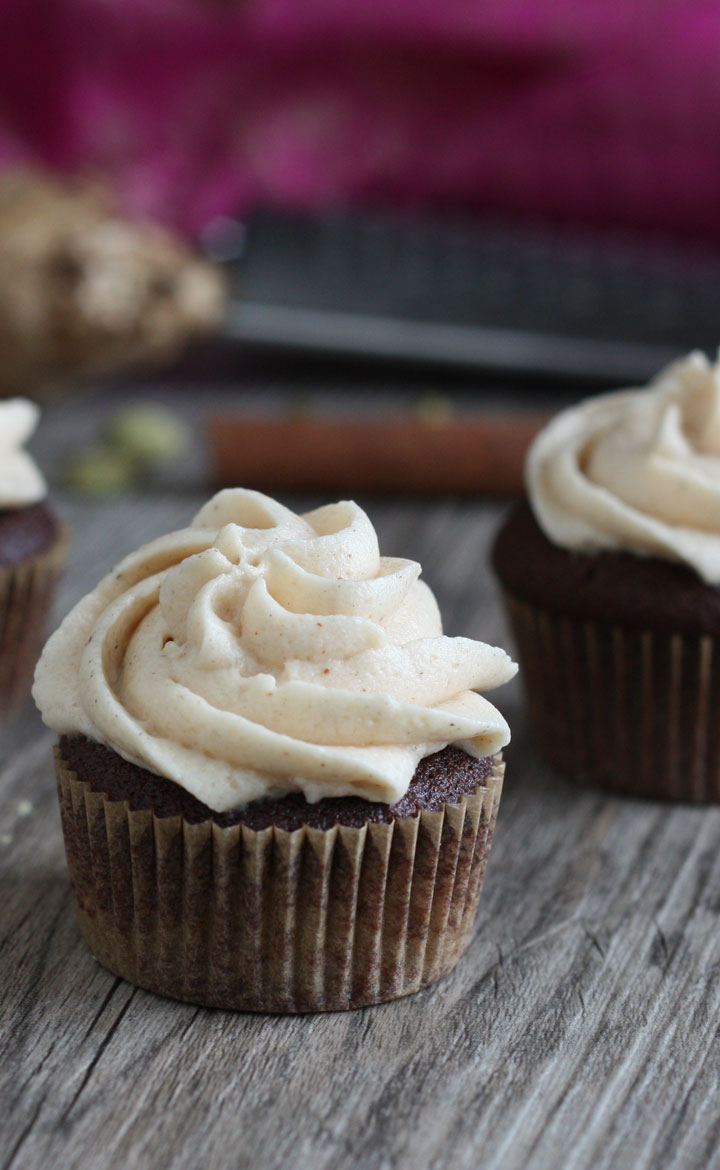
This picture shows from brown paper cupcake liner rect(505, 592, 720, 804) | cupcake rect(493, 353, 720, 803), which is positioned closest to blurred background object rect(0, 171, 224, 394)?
cupcake rect(493, 353, 720, 803)

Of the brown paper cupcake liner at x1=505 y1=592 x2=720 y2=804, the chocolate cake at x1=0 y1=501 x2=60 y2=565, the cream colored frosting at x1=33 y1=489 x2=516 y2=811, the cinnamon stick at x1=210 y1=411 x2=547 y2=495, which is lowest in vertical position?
the cinnamon stick at x1=210 y1=411 x2=547 y2=495

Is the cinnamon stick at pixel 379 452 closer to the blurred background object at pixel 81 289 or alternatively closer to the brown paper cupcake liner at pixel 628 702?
the blurred background object at pixel 81 289

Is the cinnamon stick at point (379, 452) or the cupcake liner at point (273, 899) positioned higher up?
the cupcake liner at point (273, 899)

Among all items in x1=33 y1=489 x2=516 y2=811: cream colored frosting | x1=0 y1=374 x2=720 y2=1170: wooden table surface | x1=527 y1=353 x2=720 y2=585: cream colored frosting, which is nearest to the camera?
x1=0 y1=374 x2=720 y2=1170: wooden table surface

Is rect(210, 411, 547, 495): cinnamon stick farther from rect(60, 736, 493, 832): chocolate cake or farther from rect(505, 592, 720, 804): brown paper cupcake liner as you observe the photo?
rect(60, 736, 493, 832): chocolate cake

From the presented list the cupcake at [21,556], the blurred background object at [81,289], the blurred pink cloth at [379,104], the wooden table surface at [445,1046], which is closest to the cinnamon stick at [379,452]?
the blurred background object at [81,289]

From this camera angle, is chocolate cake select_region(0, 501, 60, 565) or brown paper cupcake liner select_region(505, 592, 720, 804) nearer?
brown paper cupcake liner select_region(505, 592, 720, 804)

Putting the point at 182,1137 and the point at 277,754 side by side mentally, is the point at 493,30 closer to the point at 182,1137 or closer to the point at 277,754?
the point at 277,754
